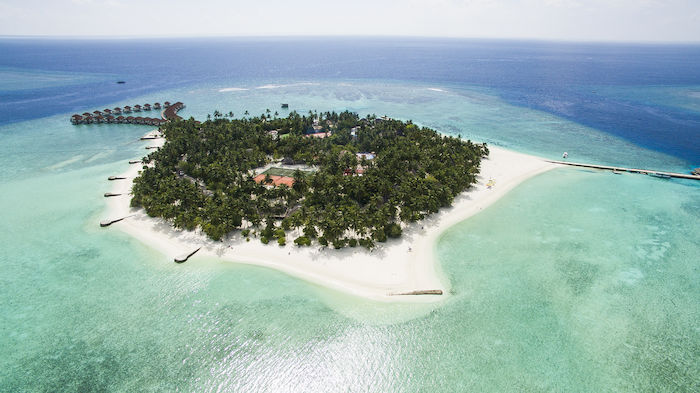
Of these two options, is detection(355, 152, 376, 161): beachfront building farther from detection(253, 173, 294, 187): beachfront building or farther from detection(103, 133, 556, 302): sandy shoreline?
detection(103, 133, 556, 302): sandy shoreline

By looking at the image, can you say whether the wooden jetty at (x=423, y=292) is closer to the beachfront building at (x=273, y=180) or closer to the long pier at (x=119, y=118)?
the beachfront building at (x=273, y=180)

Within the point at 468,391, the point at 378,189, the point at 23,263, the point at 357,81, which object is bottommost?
the point at 468,391

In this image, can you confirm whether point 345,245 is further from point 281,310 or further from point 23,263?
point 23,263

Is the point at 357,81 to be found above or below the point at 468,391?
above

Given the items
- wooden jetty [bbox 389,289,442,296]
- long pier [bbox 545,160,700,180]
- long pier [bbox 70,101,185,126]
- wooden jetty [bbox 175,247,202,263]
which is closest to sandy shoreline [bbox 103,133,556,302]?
wooden jetty [bbox 389,289,442,296]

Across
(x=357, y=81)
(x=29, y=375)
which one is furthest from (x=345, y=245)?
(x=357, y=81)

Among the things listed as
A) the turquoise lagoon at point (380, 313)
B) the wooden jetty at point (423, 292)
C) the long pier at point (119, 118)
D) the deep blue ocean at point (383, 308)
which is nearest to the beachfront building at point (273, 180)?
the deep blue ocean at point (383, 308)
